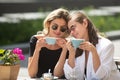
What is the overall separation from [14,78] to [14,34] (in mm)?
9132

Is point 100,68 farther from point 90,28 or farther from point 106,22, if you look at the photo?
point 106,22

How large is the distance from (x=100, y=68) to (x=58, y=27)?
693mm

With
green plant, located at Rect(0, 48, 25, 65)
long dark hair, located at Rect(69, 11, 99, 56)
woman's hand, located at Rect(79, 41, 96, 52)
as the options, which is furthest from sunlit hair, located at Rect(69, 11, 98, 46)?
green plant, located at Rect(0, 48, 25, 65)

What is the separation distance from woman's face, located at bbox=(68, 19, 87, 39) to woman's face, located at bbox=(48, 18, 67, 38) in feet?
0.71

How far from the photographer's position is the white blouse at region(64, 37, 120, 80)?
4.27 meters

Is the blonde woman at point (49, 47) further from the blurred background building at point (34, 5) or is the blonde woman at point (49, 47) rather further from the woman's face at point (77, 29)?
the blurred background building at point (34, 5)

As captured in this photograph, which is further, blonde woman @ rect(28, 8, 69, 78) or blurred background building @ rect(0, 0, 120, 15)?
blurred background building @ rect(0, 0, 120, 15)

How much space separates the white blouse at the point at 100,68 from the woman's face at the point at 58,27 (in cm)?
38

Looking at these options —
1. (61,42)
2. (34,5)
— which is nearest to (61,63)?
(61,42)

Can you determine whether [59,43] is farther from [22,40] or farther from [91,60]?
[22,40]

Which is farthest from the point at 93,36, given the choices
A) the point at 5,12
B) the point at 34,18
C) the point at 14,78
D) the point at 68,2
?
the point at 68,2

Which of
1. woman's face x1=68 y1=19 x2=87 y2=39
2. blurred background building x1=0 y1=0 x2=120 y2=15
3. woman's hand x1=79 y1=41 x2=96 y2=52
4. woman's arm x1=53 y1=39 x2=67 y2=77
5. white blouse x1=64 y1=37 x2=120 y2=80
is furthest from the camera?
blurred background building x1=0 y1=0 x2=120 y2=15

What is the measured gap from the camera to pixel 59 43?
4562 mm

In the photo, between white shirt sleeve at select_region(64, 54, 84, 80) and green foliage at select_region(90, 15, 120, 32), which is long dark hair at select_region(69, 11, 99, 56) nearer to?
white shirt sleeve at select_region(64, 54, 84, 80)
